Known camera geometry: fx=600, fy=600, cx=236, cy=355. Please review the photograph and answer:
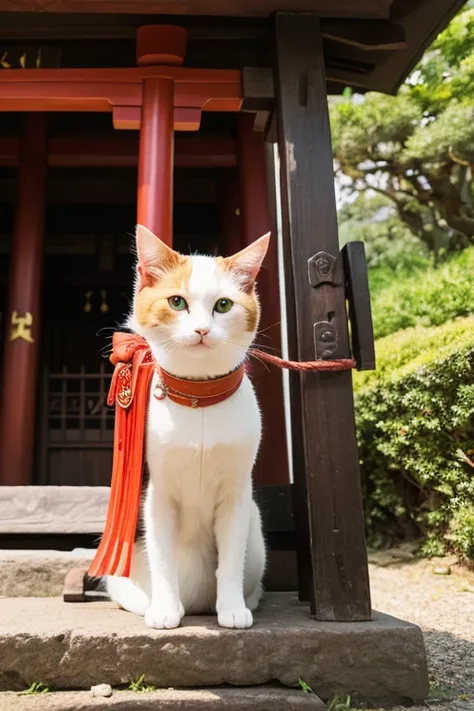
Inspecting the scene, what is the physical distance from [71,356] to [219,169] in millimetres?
2940

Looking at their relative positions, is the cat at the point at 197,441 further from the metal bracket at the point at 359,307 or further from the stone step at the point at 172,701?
the metal bracket at the point at 359,307

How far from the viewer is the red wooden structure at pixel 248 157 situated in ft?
7.73

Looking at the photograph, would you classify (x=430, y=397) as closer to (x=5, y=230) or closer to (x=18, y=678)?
(x=18, y=678)

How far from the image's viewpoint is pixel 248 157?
4.37m

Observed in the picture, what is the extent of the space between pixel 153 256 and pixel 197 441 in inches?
25.5

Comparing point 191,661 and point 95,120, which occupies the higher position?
point 95,120

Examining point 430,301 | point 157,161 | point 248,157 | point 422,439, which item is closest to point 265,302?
point 248,157

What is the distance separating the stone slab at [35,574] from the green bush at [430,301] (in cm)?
561

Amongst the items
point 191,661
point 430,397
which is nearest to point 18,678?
point 191,661

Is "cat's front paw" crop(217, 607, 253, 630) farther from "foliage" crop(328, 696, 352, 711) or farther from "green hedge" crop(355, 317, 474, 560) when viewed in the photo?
"green hedge" crop(355, 317, 474, 560)

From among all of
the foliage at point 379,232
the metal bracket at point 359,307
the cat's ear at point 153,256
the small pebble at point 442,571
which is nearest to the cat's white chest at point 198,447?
the cat's ear at point 153,256

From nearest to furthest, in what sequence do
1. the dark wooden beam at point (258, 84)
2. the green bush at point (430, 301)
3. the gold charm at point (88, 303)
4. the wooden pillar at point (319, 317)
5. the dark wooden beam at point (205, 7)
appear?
the wooden pillar at point (319, 317), the dark wooden beam at point (205, 7), the dark wooden beam at point (258, 84), the gold charm at point (88, 303), the green bush at point (430, 301)

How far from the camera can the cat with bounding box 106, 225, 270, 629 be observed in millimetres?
1951

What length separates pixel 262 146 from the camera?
4.45 metres
